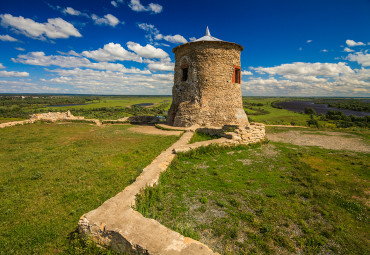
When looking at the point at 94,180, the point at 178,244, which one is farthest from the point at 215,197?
the point at 94,180

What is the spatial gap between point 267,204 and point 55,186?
626 cm

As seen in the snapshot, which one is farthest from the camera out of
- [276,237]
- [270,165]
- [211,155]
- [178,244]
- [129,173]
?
[211,155]

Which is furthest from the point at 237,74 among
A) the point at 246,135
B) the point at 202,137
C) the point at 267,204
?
the point at 267,204

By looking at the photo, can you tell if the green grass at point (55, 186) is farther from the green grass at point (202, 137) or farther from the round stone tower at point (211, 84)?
the round stone tower at point (211, 84)

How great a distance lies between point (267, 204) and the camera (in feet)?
14.4

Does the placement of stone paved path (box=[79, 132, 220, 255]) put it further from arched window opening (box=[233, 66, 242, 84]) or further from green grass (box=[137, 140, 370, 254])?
Result: arched window opening (box=[233, 66, 242, 84])

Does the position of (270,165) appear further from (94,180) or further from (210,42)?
(210,42)

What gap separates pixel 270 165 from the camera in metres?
6.92

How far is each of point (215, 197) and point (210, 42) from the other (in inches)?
524

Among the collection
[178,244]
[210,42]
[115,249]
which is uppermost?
[210,42]

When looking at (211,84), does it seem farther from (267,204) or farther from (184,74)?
(267,204)

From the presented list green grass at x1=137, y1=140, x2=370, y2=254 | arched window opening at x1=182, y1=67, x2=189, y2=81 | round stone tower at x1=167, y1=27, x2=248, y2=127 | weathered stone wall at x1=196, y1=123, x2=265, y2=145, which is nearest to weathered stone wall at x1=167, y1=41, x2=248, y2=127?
round stone tower at x1=167, y1=27, x2=248, y2=127

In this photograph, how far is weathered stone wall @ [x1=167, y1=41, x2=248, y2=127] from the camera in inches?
571

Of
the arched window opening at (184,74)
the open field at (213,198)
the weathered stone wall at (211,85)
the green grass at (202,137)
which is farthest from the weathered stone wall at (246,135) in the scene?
the arched window opening at (184,74)
